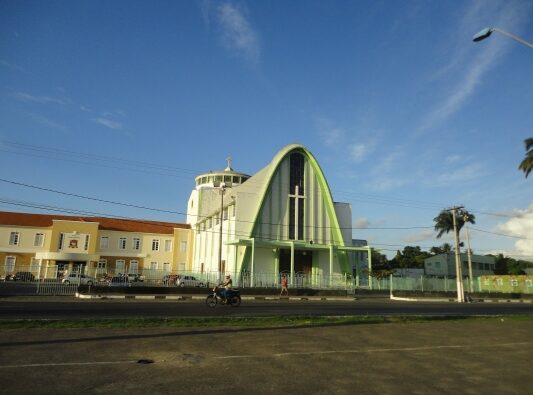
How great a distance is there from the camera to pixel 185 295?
1117 inches

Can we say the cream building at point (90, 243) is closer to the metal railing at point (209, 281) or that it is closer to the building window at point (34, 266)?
the building window at point (34, 266)

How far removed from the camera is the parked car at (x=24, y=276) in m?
26.5

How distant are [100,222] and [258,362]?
5269 centimetres

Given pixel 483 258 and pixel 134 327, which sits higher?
pixel 483 258

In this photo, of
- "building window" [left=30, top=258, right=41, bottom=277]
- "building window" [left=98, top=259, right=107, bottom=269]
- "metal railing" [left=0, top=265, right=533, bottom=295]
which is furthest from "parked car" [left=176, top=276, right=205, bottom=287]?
"building window" [left=98, top=259, right=107, bottom=269]

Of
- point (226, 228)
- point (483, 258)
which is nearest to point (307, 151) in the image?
point (226, 228)

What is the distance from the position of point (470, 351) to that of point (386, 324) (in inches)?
186

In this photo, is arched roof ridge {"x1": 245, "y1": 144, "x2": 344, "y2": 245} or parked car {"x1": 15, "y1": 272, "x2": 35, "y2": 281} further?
arched roof ridge {"x1": 245, "y1": 144, "x2": 344, "y2": 245}

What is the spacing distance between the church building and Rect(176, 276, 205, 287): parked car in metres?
5.48

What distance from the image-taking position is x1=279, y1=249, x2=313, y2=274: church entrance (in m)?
42.4

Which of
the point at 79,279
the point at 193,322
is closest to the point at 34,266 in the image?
the point at 79,279

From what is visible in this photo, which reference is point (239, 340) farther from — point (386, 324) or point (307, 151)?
point (307, 151)

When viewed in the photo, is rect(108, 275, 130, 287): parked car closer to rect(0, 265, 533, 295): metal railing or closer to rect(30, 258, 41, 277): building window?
rect(0, 265, 533, 295): metal railing

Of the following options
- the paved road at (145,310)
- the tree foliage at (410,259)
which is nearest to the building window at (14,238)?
the paved road at (145,310)
